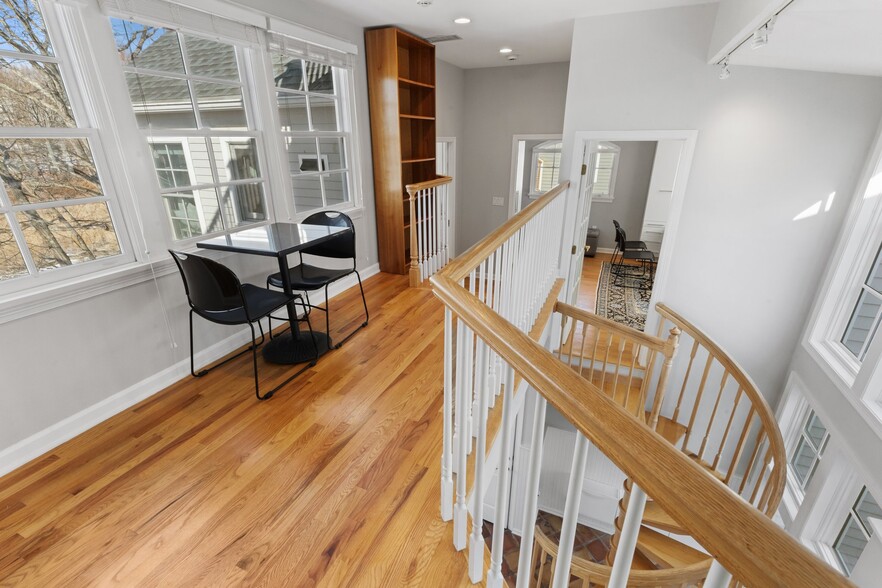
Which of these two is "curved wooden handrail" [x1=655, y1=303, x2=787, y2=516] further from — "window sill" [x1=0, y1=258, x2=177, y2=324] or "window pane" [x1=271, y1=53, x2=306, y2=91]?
"window pane" [x1=271, y1=53, x2=306, y2=91]

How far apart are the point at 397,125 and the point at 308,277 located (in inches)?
76.9

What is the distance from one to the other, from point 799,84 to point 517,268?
298cm

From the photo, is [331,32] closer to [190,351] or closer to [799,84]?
[190,351]

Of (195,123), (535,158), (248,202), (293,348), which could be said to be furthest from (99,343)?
(535,158)

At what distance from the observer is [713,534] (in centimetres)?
48

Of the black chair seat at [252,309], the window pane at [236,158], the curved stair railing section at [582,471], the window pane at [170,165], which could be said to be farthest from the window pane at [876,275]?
the window pane at [170,165]

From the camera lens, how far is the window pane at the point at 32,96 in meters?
1.75

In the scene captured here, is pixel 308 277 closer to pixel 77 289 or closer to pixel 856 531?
pixel 77 289

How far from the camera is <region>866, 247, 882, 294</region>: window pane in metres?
2.94

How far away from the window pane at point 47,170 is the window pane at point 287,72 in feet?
4.75

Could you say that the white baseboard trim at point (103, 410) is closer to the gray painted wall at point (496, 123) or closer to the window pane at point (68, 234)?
the window pane at point (68, 234)

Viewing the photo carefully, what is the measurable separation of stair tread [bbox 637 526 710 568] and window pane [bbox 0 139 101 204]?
13.4ft

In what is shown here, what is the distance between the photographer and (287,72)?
315 centimetres

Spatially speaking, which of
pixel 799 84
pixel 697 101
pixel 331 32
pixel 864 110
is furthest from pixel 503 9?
pixel 864 110
